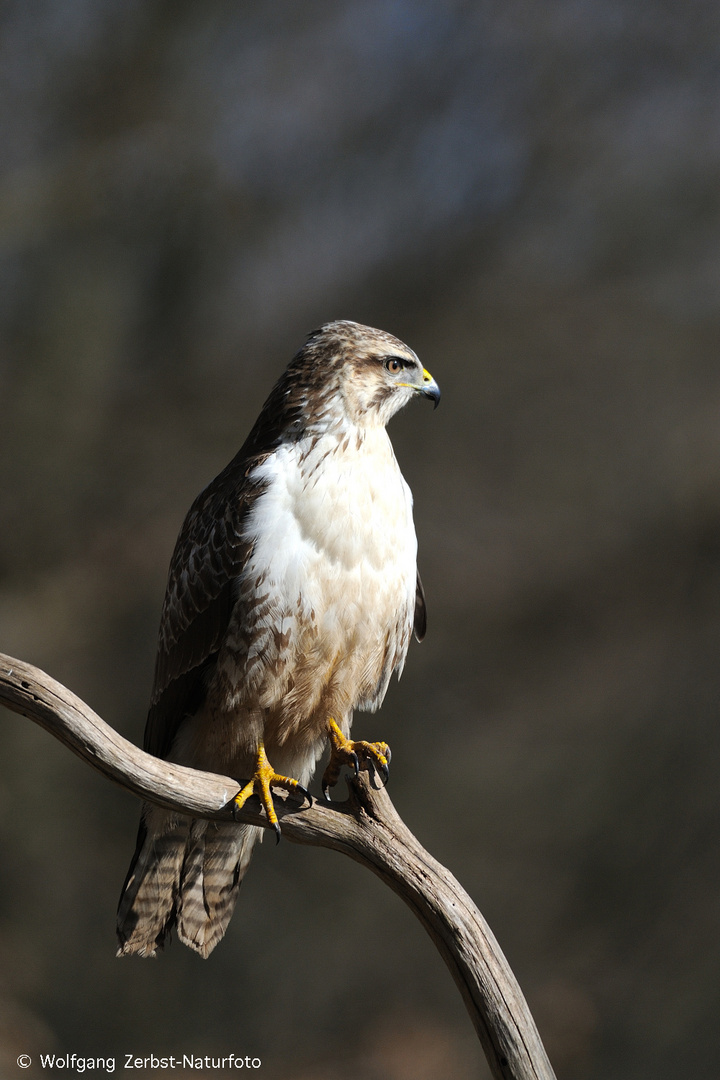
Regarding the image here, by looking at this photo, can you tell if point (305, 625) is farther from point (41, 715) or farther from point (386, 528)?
point (41, 715)

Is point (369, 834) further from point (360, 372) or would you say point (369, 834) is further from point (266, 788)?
point (360, 372)

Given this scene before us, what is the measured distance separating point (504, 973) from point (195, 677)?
Result: 1013 millimetres

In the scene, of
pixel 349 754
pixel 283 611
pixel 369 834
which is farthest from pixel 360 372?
pixel 369 834

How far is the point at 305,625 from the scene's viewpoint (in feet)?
6.97

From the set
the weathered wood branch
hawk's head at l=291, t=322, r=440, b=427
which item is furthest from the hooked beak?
the weathered wood branch

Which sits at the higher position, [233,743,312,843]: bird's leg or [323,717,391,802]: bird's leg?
[323,717,391,802]: bird's leg

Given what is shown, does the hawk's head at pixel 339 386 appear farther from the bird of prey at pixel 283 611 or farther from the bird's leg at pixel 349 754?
the bird's leg at pixel 349 754

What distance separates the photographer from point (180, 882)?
8.18 feet

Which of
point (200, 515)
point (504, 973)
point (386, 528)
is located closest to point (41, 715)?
point (200, 515)

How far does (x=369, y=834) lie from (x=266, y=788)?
251 millimetres

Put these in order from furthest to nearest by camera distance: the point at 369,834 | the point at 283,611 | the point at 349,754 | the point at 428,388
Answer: the point at 428,388, the point at 349,754, the point at 283,611, the point at 369,834

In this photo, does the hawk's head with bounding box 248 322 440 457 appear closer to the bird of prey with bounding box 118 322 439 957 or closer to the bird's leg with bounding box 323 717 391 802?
the bird of prey with bounding box 118 322 439 957

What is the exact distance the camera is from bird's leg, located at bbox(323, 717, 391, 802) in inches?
86.4

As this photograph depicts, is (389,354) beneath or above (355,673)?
above
